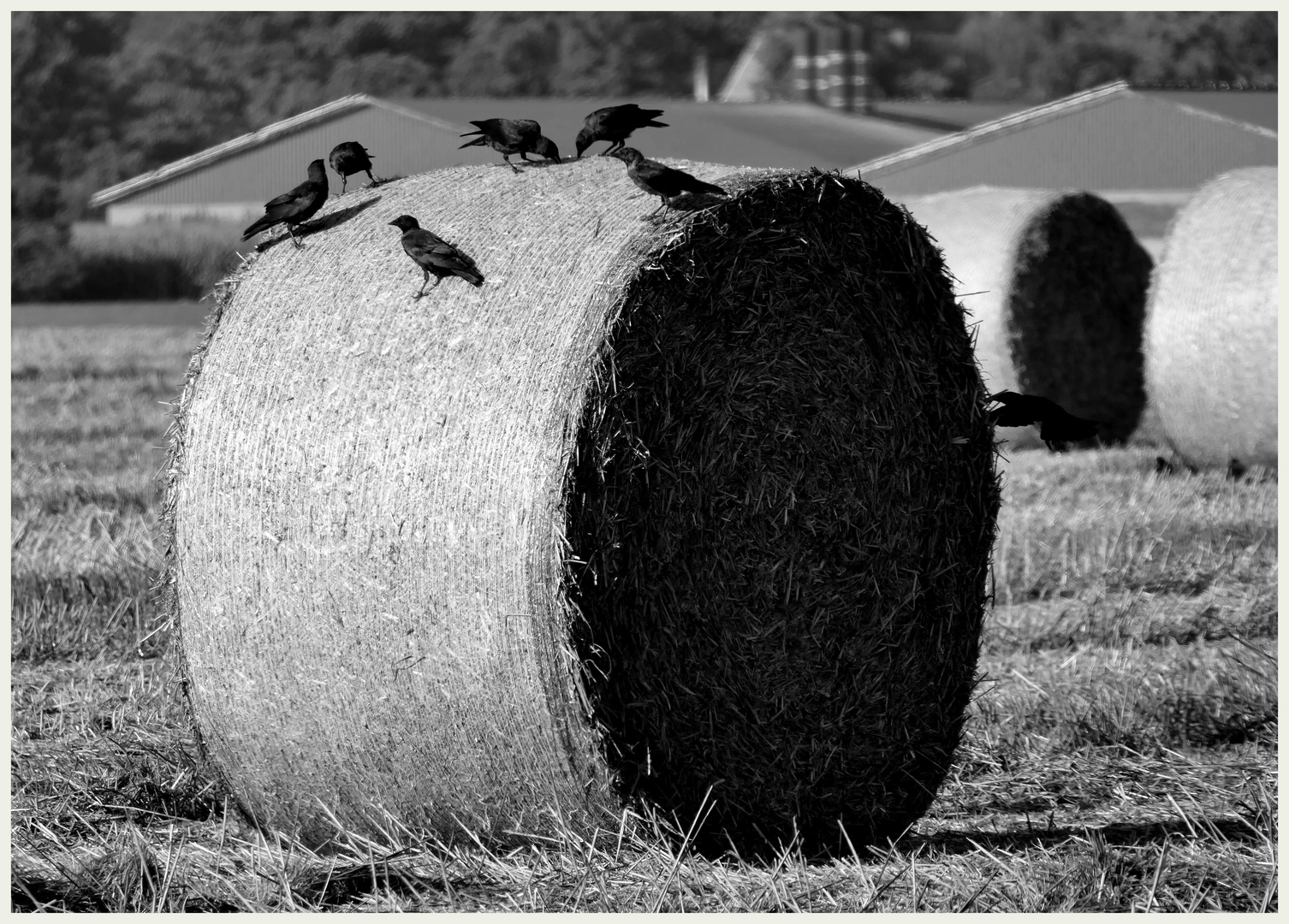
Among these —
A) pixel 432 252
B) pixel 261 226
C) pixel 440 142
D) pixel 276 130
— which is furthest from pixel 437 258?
pixel 440 142

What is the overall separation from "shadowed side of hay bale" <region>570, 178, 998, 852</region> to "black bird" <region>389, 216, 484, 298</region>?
0.47m

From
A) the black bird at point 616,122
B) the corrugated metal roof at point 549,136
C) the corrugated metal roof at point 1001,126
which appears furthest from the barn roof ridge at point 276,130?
the black bird at point 616,122

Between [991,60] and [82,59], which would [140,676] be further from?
[991,60]

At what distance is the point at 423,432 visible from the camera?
179 inches

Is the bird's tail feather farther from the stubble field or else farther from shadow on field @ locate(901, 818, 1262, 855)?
shadow on field @ locate(901, 818, 1262, 855)

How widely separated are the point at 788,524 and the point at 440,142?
33.9 metres

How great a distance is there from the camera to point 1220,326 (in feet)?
38.5

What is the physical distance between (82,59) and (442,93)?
44.4ft

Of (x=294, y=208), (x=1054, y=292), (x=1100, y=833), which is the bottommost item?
(x=1100, y=833)

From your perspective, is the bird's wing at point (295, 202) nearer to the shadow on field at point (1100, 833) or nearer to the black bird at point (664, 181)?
the black bird at point (664, 181)

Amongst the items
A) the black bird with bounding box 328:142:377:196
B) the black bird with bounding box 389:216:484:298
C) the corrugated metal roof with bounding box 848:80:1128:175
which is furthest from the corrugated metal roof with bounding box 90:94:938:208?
the black bird with bounding box 389:216:484:298

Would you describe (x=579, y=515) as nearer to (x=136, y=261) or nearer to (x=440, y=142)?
(x=440, y=142)

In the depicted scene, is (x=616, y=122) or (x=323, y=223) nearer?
(x=323, y=223)

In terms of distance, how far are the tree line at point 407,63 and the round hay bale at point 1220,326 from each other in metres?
36.6
